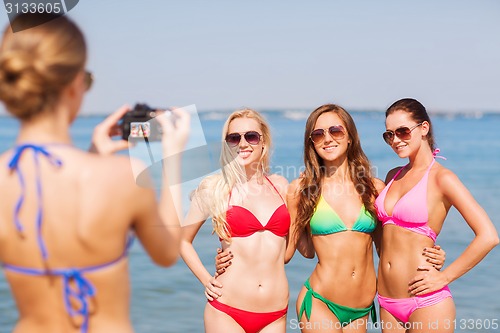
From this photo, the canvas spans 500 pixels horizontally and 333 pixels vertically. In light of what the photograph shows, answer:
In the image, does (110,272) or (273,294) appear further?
(273,294)

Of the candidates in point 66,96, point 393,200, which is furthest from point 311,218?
point 66,96

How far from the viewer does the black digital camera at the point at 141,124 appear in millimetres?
2555

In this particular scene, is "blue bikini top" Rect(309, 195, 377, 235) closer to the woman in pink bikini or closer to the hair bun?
the woman in pink bikini

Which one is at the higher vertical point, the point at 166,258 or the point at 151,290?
the point at 166,258

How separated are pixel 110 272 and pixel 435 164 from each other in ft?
10.0

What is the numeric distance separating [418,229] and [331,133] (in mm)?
995

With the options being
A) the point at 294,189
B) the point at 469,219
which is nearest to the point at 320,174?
the point at 294,189

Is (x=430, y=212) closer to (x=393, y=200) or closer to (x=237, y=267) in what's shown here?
(x=393, y=200)

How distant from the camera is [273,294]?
4.69 meters

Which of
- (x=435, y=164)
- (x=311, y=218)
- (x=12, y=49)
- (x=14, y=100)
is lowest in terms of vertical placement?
(x=311, y=218)

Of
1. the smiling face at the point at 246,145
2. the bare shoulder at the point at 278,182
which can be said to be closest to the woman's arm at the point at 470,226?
the bare shoulder at the point at 278,182

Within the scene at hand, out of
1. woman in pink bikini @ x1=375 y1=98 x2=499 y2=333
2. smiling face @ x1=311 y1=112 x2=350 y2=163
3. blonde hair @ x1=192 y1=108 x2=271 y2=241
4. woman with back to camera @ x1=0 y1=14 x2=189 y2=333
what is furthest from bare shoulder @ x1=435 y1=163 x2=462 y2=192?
woman with back to camera @ x1=0 y1=14 x2=189 y2=333

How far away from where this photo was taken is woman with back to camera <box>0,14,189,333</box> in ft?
7.13

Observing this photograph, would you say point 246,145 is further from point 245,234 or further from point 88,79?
point 88,79
